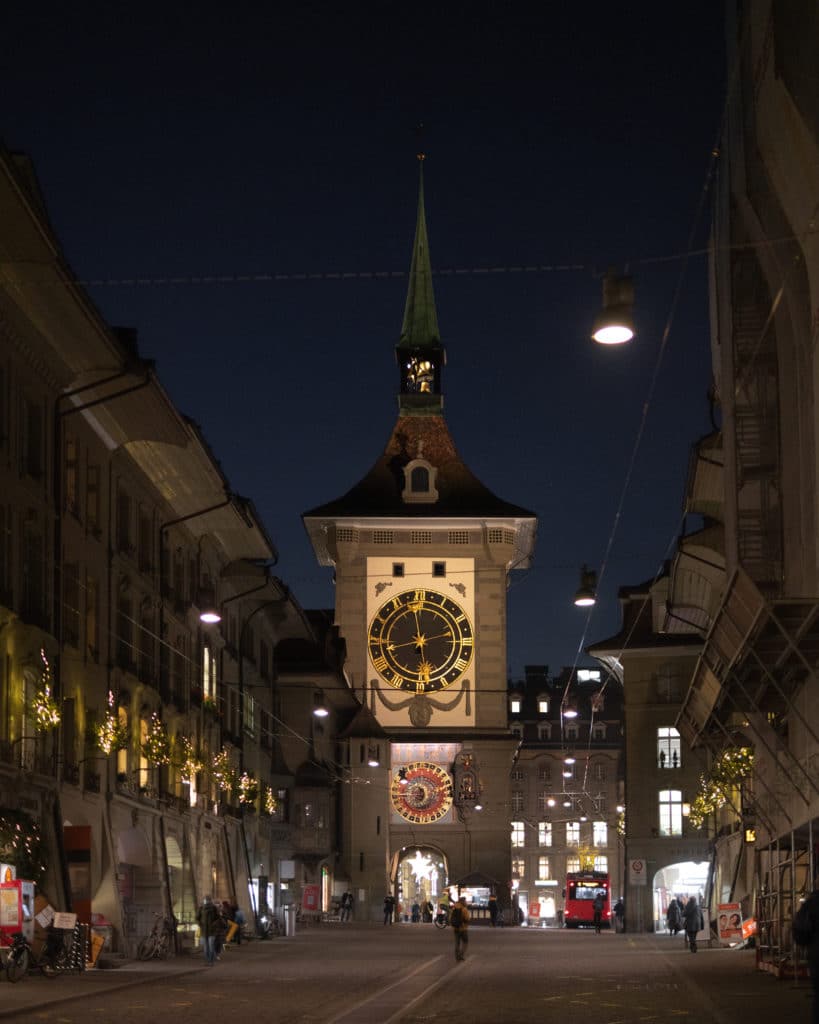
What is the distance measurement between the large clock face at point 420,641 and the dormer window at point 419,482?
5917mm

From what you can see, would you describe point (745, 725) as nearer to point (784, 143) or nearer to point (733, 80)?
point (733, 80)

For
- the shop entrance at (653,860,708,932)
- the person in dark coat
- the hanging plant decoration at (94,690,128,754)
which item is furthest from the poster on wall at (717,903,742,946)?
the shop entrance at (653,860,708,932)

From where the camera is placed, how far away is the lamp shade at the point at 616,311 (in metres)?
21.0

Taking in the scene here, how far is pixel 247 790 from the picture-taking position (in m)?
63.6

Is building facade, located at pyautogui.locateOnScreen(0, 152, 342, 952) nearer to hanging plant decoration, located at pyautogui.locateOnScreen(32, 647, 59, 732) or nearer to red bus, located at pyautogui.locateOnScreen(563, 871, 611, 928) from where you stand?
hanging plant decoration, located at pyautogui.locateOnScreen(32, 647, 59, 732)

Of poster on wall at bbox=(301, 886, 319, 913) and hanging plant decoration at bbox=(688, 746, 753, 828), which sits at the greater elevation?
hanging plant decoration at bbox=(688, 746, 753, 828)

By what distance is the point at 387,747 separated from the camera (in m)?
104

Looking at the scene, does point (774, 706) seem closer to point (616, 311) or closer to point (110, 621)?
point (110, 621)

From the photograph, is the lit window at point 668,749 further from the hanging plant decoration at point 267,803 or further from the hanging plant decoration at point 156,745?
the hanging plant decoration at point 156,745

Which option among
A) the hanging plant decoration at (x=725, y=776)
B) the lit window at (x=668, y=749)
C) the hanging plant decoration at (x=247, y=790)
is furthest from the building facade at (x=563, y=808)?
the hanging plant decoration at (x=725, y=776)

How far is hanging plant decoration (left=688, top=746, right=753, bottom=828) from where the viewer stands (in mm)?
46938

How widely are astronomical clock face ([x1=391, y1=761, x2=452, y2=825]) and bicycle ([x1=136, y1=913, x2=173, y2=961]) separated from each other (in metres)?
57.5

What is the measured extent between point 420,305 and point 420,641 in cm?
2707

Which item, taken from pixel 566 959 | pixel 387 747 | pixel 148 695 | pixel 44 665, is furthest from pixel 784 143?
pixel 387 747
